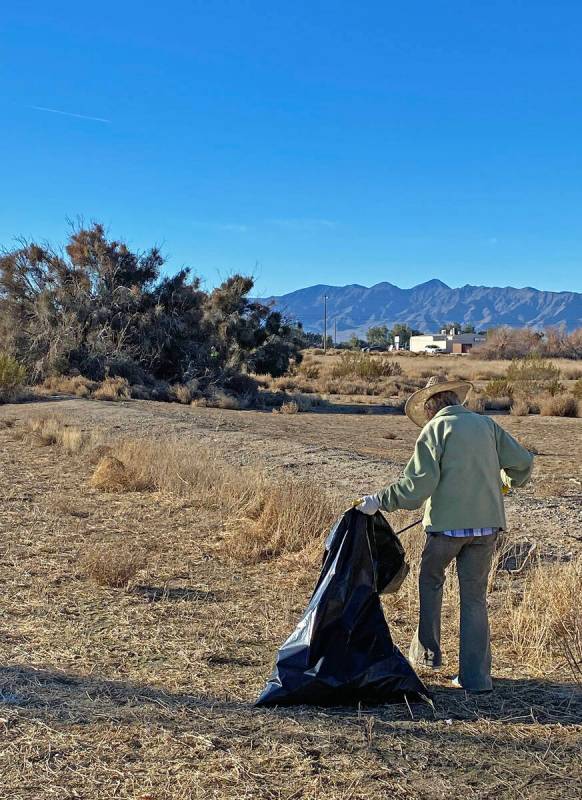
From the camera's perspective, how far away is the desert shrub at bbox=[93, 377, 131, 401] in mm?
29484

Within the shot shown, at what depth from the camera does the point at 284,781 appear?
364cm

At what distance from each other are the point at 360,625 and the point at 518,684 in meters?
1.13

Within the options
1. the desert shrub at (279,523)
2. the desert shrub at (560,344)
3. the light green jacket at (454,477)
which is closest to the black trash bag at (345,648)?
the light green jacket at (454,477)

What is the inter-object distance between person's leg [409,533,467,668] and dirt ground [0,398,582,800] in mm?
158

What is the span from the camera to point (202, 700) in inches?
182

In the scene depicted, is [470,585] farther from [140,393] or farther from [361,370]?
[361,370]

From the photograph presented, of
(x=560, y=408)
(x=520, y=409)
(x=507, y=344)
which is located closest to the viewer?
(x=560, y=408)

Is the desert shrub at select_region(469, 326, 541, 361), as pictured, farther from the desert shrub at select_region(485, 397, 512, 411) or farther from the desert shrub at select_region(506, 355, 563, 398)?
the desert shrub at select_region(485, 397, 512, 411)

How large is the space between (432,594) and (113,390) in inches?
1027

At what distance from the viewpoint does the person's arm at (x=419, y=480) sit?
15.6ft

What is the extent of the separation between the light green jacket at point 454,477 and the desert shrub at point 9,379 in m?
25.0

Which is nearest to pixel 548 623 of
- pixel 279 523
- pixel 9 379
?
pixel 279 523

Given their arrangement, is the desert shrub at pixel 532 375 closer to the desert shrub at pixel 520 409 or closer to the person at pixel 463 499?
the desert shrub at pixel 520 409

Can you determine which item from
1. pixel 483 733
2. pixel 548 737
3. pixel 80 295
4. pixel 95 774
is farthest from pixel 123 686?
pixel 80 295
